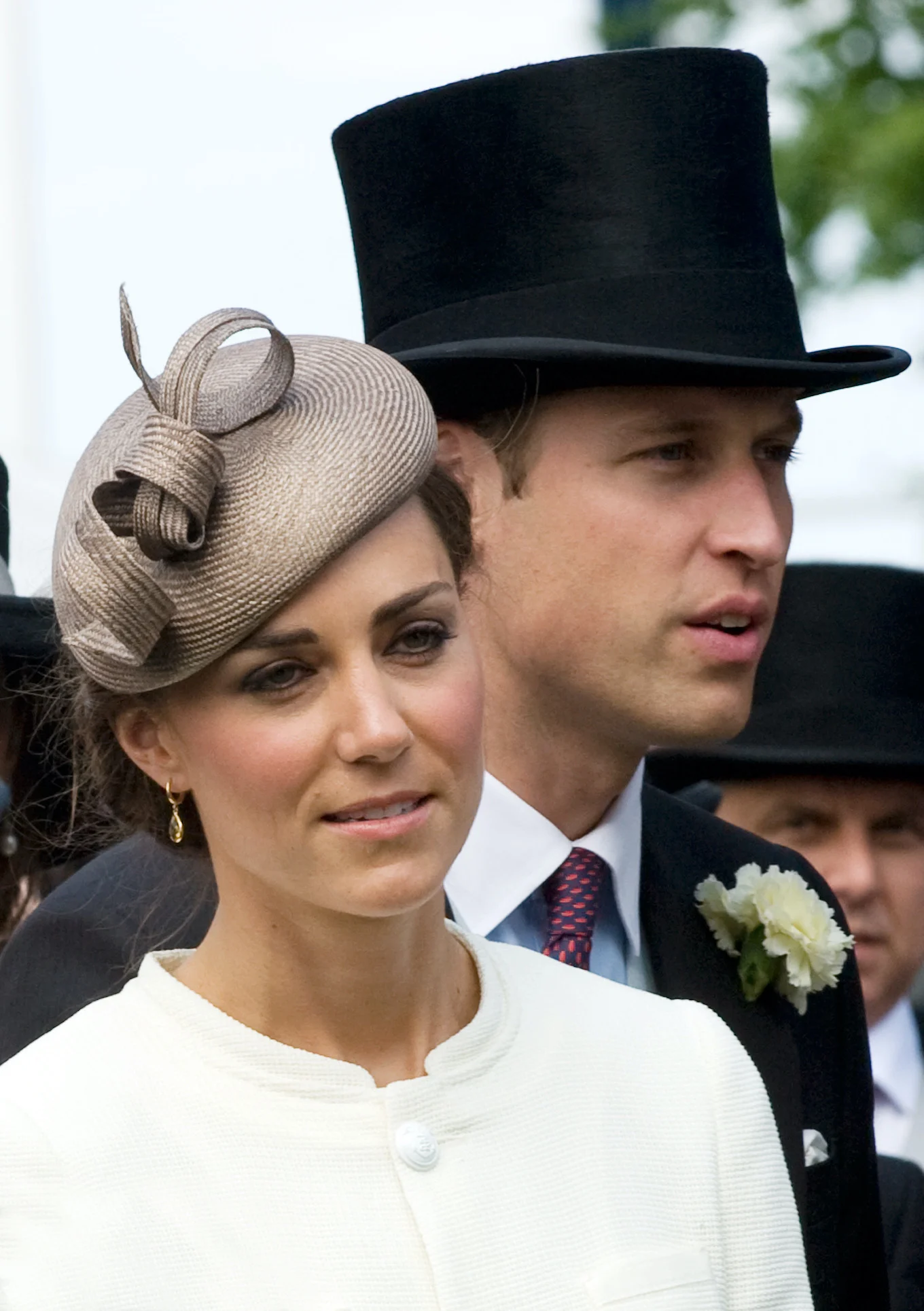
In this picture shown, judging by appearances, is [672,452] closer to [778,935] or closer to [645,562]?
[645,562]

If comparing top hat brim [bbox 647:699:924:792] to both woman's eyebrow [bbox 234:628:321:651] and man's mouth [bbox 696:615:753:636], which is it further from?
woman's eyebrow [bbox 234:628:321:651]

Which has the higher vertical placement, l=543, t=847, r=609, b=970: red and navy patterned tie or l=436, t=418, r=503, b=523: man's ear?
l=436, t=418, r=503, b=523: man's ear

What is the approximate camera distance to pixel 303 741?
8.45ft

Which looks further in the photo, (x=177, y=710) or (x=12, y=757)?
(x=12, y=757)

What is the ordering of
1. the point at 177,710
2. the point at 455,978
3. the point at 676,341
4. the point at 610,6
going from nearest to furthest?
the point at 177,710 < the point at 455,978 < the point at 676,341 < the point at 610,6

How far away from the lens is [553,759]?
373 centimetres

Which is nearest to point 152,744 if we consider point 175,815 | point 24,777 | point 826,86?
point 175,815

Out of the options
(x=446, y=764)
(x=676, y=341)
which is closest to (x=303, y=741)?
(x=446, y=764)

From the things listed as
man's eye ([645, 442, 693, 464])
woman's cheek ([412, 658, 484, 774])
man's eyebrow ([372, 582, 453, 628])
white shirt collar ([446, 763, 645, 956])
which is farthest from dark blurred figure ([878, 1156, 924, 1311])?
man's eyebrow ([372, 582, 453, 628])

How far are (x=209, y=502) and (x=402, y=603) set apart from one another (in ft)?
0.87

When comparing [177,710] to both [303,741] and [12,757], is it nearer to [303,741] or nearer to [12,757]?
[303,741]

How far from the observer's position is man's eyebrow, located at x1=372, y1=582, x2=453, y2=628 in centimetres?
263

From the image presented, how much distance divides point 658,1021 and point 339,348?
0.96 m

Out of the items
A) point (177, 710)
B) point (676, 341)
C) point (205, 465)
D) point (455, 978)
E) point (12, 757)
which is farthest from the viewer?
point (12, 757)
